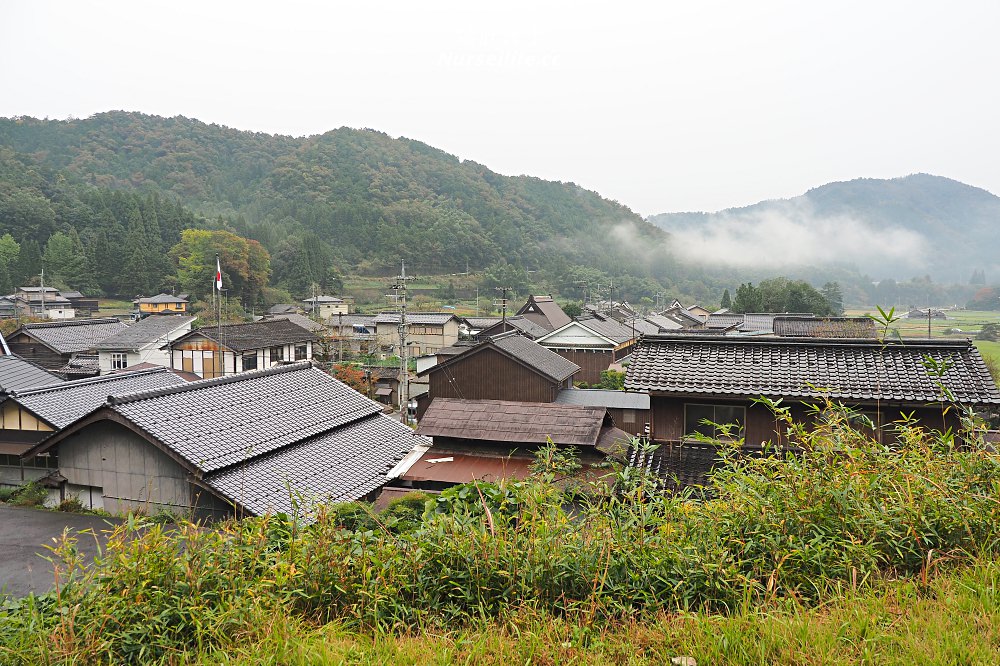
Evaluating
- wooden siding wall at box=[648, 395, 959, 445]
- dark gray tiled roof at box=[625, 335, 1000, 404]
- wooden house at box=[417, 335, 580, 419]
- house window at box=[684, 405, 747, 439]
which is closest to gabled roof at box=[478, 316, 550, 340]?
wooden house at box=[417, 335, 580, 419]

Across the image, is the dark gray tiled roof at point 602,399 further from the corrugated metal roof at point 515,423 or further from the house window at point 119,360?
the house window at point 119,360

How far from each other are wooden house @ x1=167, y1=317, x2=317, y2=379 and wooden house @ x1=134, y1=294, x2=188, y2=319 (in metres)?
24.2

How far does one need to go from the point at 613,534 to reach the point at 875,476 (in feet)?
5.72

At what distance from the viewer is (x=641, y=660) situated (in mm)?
3025

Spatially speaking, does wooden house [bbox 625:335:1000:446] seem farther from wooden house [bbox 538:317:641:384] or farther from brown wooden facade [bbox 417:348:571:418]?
wooden house [bbox 538:317:641:384]

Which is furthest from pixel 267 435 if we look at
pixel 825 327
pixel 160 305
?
pixel 160 305

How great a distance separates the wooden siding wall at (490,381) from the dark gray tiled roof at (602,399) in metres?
0.90

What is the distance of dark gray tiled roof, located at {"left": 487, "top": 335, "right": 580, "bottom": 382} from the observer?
79.3ft

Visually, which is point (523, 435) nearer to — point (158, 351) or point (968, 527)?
point (968, 527)

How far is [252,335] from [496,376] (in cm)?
1736

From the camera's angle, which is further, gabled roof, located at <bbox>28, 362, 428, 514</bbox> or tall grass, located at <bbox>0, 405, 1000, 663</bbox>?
gabled roof, located at <bbox>28, 362, 428, 514</bbox>

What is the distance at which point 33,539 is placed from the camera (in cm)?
1146

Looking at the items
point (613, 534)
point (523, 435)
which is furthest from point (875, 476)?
point (523, 435)

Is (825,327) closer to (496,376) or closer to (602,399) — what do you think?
(602,399)
